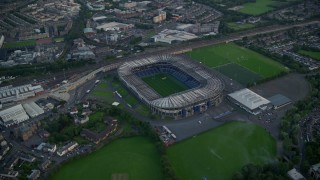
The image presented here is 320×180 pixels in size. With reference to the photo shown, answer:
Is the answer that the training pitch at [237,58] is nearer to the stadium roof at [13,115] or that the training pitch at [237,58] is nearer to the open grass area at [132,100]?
the open grass area at [132,100]

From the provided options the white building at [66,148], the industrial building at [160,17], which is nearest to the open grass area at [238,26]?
the industrial building at [160,17]

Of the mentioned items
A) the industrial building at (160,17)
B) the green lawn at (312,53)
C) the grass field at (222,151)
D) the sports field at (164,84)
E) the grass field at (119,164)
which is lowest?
the grass field at (119,164)

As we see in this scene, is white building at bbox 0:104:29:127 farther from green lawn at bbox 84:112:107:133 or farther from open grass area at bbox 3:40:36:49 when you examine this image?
open grass area at bbox 3:40:36:49

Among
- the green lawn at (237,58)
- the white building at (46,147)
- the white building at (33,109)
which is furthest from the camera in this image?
the green lawn at (237,58)

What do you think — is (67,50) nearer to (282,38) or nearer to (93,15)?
(93,15)

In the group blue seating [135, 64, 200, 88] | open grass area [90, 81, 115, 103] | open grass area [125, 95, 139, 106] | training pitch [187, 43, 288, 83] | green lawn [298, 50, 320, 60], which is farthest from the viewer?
green lawn [298, 50, 320, 60]

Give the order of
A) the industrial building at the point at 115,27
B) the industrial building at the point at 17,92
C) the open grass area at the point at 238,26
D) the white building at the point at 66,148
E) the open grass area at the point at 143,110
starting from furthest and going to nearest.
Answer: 1. the industrial building at the point at 115,27
2. the open grass area at the point at 238,26
3. the industrial building at the point at 17,92
4. the open grass area at the point at 143,110
5. the white building at the point at 66,148

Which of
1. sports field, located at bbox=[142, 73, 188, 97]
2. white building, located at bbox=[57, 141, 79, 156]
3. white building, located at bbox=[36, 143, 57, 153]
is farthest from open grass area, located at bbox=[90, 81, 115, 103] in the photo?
white building, located at bbox=[36, 143, 57, 153]

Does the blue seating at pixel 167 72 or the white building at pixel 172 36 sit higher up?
the white building at pixel 172 36
